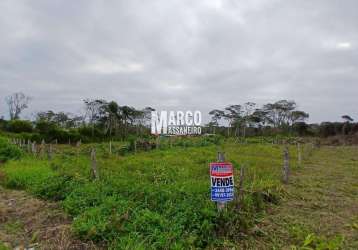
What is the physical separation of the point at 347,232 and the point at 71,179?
5.41 metres

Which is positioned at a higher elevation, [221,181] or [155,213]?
[221,181]

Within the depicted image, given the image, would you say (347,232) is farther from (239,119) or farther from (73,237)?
(239,119)

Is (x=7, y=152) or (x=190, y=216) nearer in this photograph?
(x=190, y=216)

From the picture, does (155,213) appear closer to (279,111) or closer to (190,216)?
(190,216)

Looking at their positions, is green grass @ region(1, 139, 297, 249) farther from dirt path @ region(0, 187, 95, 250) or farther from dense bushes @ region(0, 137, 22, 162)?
dense bushes @ region(0, 137, 22, 162)

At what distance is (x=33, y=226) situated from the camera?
475 centimetres

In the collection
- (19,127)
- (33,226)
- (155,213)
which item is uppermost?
(19,127)

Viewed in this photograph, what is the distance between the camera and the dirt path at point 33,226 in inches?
158

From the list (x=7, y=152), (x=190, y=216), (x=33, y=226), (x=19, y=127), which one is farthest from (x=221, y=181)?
(x=19, y=127)

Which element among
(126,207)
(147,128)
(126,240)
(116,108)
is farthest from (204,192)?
(147,128)

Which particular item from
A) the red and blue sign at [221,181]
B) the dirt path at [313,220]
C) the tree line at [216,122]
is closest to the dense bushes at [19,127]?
the tree line at [216,122]

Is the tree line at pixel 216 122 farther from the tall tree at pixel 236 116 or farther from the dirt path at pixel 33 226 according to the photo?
the dirt path at pixel 33 226

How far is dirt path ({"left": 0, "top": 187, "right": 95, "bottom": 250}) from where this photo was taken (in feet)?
13.1

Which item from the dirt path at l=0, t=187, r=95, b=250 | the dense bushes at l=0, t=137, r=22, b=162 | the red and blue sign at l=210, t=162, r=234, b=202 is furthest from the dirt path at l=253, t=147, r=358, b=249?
the dense bushes at l=0, t=137, r=22, b=162
